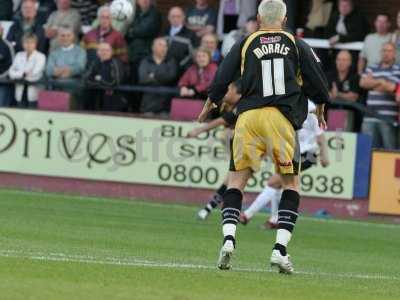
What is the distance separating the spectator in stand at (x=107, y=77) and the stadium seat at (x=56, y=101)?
17.2 inches

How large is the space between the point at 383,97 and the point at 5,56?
6509mm

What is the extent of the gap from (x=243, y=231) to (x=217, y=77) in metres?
6.28

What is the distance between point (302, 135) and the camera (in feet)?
57.9

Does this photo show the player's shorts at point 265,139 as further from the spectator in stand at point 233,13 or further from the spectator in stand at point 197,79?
the spectator in stand at point 233,13

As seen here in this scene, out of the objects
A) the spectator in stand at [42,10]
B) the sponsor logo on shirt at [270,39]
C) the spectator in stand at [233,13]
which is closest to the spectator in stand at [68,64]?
the spectator in stand at [42,10]

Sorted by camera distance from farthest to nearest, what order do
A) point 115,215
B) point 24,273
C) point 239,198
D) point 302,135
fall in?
1. point 115,215
2. point 302,135
3. point 239,198
4. point 24,273

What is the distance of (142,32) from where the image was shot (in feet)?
77.1

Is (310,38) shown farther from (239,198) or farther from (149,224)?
(239,198)

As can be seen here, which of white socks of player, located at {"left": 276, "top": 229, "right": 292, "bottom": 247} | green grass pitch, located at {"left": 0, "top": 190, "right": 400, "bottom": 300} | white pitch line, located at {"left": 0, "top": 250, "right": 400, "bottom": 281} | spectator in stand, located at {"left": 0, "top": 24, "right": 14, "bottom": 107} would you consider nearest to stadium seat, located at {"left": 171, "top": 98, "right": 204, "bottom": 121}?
green grass pitch, located at {"left": 0, "top": 190, "right": 400, "bottom": 300}

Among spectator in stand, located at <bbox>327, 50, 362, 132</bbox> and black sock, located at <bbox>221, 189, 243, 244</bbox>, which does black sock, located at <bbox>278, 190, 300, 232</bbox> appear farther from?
spectator in stand, located at <bbox>327, 50, 362, 132</bbox>

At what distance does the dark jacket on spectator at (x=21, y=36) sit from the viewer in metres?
24.1

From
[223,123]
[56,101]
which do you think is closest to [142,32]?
[56,101]

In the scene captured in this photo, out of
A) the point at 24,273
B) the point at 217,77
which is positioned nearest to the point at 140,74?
the point at 217,77

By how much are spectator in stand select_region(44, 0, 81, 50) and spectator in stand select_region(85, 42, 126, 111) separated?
101cm
